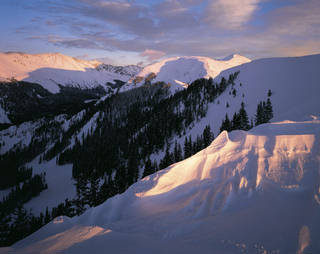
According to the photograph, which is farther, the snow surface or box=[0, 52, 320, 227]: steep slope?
box=[0, 52, 320, 227]: steep slope

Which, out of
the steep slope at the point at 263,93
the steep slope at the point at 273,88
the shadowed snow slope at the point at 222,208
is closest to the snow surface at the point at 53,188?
the steep slope at the point at 263,93

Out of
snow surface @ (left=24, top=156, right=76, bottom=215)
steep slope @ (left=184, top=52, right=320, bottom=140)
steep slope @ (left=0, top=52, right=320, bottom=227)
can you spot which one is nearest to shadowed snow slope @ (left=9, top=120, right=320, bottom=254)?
steep slope @ (left=0, top=52, right=320, bottom=227)

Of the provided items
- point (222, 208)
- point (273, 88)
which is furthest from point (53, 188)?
point (273, 88)

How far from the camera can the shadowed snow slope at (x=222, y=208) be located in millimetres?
8938

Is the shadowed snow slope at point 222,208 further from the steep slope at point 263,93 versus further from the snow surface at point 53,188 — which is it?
the snow surface at point 53,188

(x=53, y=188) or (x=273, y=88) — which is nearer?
(x=53, y=188)

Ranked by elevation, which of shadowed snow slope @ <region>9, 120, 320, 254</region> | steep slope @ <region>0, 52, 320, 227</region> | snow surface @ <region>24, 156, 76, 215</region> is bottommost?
snow surface @ <region>24, 156, 76, 215</region>

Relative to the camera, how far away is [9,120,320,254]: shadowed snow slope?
894 centimetres

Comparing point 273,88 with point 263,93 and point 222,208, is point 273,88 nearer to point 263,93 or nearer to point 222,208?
point 263,93

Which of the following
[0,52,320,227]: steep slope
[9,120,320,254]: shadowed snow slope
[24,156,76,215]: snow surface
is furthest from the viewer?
[0,52,320,227]: steep slope

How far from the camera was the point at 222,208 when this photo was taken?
11203 millimetres

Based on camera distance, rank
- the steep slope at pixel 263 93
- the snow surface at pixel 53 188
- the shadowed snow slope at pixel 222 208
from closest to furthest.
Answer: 1. the shadowed snow slope at pixel 222 208
2. the snow surface at pixel 53 188
3. the steep slope at pixel 263 93

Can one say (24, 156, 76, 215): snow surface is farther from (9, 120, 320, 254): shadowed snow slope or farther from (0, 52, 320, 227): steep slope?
(9, 120, 320, 254): shadowed snow slope

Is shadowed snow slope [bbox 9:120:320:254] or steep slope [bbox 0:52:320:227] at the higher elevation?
steep slope [bbox 0:52:320:227]
